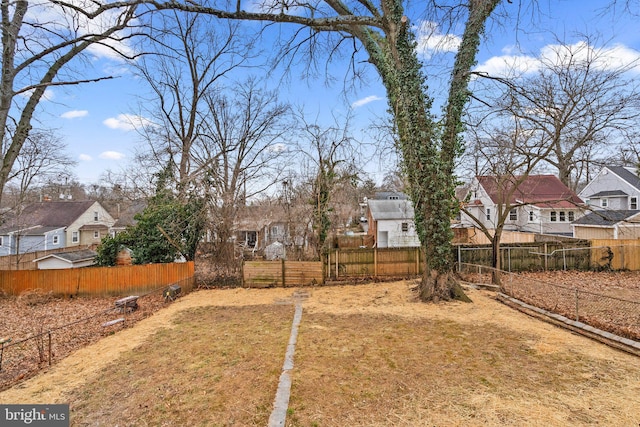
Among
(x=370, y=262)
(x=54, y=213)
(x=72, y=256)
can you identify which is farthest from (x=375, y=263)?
(x=54, y=213)

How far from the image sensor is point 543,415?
316cm

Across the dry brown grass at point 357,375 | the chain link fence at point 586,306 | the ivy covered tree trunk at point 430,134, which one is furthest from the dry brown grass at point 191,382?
the chain link fence at point 586,306

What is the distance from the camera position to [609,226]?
1834cm

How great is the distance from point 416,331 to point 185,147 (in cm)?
1434

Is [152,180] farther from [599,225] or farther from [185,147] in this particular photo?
[599,225]

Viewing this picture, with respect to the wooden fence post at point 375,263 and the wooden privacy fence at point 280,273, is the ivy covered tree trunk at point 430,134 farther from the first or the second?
the wooden privacy fence at point 280,273

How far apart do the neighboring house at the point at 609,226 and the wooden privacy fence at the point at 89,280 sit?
23098 millimetres

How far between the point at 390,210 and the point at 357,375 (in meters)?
19.1

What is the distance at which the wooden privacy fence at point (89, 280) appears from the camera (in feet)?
36.6

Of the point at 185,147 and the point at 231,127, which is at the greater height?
the point at 231,127

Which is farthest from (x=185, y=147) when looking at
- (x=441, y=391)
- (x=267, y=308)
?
(x=441, y=391)

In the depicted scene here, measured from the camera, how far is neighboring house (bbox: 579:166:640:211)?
2188cm

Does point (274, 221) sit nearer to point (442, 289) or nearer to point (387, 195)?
point (442, 289)

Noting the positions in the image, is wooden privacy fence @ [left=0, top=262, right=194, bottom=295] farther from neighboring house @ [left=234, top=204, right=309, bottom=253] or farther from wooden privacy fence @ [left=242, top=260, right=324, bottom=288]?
neighboring house @ [left=234, top=204, right=309, bottom=253]
